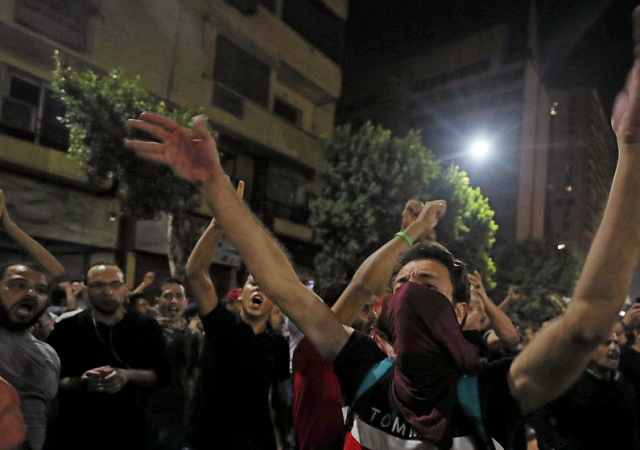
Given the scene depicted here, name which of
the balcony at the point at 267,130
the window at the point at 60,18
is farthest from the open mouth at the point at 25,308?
the balcony at the point at 267,130

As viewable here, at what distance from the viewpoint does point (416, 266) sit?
1975mm

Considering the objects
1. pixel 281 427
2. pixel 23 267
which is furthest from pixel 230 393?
pixel 23 267

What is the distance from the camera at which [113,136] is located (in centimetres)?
1180

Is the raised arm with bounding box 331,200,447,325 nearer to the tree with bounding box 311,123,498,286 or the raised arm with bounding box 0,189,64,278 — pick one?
the raised arm with bounding box 0,189,64,278

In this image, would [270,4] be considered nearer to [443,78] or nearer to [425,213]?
[425,213]

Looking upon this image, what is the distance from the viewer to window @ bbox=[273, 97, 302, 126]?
78.2 ft

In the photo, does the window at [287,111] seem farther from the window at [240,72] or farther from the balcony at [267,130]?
the window at [240,72]

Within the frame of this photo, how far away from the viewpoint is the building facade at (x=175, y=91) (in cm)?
1391

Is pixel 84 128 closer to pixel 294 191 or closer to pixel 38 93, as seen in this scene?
pixel 38 93

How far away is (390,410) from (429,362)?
22 centimetres

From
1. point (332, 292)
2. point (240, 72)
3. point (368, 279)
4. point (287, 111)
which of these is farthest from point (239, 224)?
point (287, 111)

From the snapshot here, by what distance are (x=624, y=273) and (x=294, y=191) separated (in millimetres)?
23584

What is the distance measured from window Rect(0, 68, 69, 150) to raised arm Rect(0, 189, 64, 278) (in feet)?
36.2

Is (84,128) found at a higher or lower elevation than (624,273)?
higher
